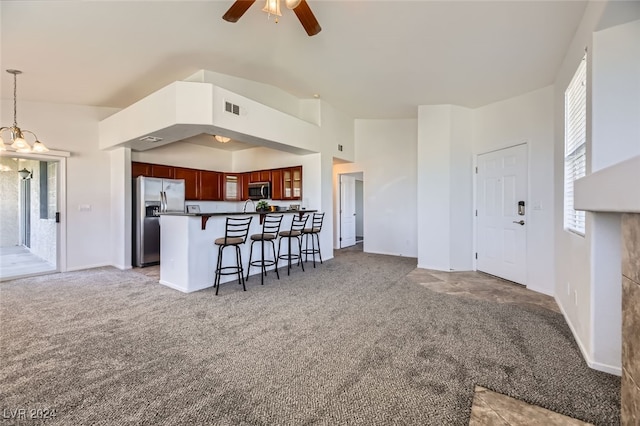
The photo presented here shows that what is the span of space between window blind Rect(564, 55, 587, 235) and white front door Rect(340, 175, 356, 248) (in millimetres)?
5065

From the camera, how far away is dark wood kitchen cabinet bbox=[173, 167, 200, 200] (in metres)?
6.76

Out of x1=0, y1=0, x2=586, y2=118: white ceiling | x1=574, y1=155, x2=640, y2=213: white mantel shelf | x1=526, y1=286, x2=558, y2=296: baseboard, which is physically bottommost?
x1=526, y1=286, x2=558, y2=296: baseboard

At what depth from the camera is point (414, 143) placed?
6320mm

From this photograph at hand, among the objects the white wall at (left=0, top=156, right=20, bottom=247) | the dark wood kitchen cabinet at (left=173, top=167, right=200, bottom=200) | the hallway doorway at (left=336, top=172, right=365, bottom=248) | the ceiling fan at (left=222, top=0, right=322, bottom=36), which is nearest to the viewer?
the ceiling fan at (left=222, top=0, right=322, bottom=36)

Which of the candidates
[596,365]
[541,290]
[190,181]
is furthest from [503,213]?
[190,181]

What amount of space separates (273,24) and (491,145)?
12.5ft

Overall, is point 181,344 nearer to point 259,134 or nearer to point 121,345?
point 121,345

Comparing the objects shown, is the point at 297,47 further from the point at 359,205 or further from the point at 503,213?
the point at 359,205

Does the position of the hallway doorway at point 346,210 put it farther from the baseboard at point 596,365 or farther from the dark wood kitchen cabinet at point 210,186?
the baseboard at point 596,365

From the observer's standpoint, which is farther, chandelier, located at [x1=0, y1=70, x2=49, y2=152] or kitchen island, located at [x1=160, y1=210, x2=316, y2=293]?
kitchen island, located at [x1=160, y1=210, x2=316, y2=293]

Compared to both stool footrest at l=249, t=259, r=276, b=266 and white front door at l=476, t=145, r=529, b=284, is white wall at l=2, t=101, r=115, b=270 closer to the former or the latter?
stool footrest at l=249, t=259, r=276, b=266

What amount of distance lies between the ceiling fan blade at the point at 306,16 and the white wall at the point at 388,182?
4.21 metres

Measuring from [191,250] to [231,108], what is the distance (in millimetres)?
2078

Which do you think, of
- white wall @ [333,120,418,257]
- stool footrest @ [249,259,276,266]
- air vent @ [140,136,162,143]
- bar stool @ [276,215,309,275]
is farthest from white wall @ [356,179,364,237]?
air vent @ [140,136,162,143]
